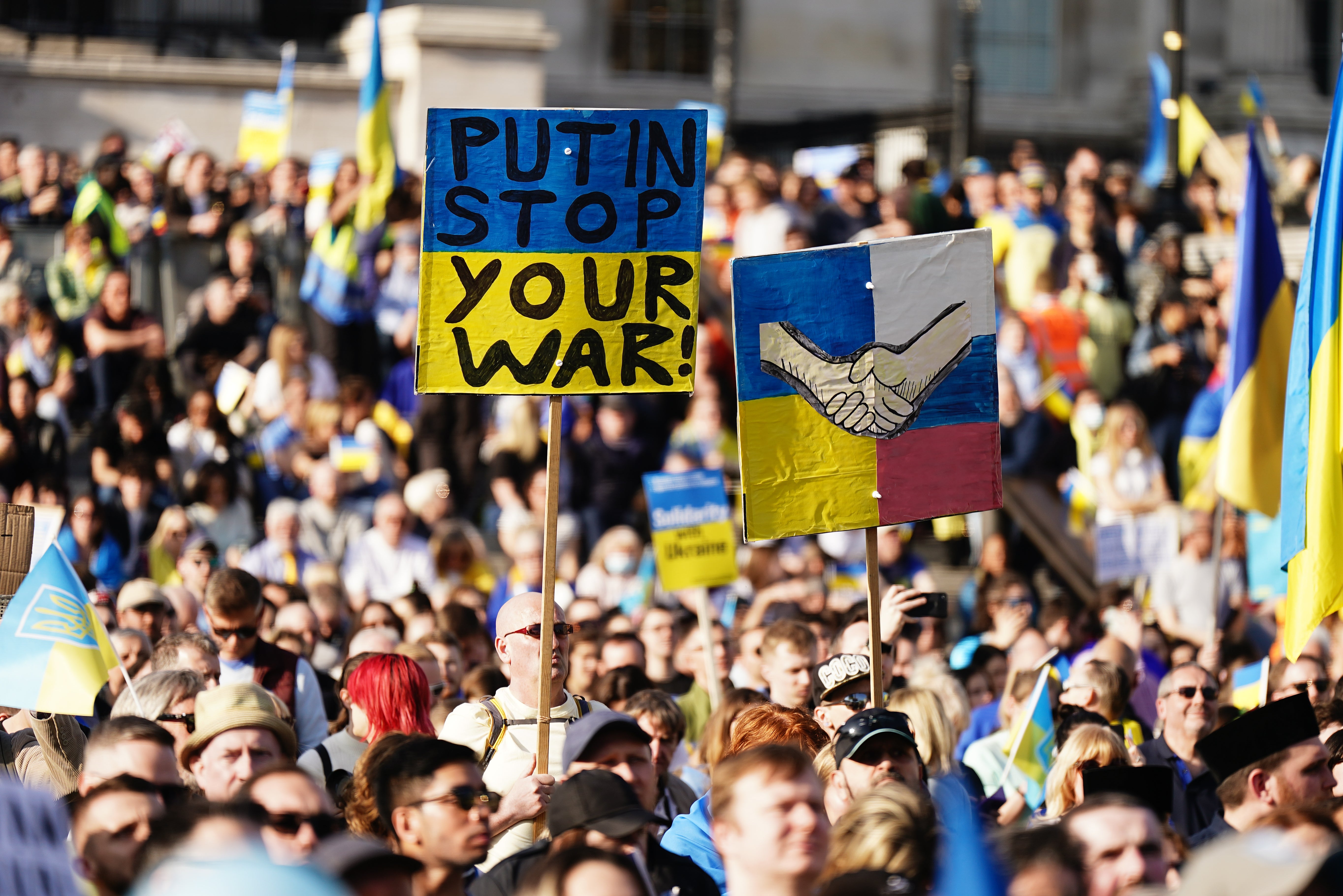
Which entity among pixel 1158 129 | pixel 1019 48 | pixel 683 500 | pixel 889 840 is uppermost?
pixel 1019 48

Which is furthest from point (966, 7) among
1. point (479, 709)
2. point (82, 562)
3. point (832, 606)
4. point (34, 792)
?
point (34, 792)

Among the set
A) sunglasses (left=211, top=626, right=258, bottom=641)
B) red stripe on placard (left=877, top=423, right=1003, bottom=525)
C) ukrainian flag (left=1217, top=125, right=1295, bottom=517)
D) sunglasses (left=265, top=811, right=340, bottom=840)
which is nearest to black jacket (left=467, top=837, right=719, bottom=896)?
sunglasses (left=265, top=811, right=340, bottom=840)

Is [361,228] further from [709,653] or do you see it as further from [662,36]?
[662,36]

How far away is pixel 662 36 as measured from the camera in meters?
30.0

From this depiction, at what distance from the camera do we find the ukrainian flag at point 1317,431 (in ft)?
22.3

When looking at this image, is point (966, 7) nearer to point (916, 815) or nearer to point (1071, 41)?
point (1071, 41)

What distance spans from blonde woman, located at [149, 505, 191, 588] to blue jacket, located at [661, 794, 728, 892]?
5.46m

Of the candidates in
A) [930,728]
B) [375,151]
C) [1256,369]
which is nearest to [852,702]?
[930,728]

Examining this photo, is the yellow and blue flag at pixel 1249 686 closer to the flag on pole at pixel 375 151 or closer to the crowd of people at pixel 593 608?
the crowd of people at pixel 593 608

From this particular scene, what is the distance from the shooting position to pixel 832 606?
36.2 feet

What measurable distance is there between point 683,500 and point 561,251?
13.3ft

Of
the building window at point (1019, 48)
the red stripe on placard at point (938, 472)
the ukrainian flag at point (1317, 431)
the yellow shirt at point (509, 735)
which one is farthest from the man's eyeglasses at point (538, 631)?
the building window at point (1019, 48)

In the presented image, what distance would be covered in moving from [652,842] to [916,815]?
705 mm

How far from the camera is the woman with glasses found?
20.1 ft
